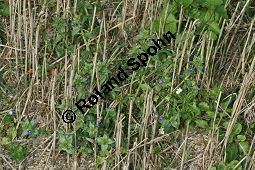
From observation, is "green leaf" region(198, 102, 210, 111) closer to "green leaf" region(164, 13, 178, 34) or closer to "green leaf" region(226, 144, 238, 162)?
"green leaf" region(226, 144, 238, 162)

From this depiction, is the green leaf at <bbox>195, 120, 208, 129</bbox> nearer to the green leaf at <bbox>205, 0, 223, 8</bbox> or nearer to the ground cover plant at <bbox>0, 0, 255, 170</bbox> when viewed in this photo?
the ground cover plant at <bbox>0, 0, 255, 170</bbox>

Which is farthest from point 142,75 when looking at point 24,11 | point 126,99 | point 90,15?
point 24,11

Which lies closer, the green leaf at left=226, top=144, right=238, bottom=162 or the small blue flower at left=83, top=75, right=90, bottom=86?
the green leaf at left=226, top=144, right=238, bottom=162

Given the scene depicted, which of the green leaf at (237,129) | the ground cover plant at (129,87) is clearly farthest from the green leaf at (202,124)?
the green leaf at (237,129)

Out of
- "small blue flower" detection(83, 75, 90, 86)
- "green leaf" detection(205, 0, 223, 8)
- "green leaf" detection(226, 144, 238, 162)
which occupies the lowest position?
"green leaf" detection(226, 144, 238, 162)

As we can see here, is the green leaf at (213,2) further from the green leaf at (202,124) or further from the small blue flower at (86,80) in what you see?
the small blue flower at (86,80)

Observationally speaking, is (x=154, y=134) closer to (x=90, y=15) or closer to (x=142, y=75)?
(x=142, y=75)

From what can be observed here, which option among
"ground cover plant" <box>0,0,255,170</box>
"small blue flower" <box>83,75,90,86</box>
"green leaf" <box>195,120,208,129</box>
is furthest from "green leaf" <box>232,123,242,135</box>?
"small blue flower" <box>83,75,90,86</box>

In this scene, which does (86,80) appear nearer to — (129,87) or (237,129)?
(129,87)

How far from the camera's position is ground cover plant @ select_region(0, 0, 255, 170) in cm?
241

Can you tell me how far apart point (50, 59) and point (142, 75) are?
0.50 m

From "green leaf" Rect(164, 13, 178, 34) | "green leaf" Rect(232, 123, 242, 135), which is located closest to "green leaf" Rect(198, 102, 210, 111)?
"green leaf" Rect(232, 123, 242, 135)

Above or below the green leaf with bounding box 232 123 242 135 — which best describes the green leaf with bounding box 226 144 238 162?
below

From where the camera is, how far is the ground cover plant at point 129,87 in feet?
7.92
